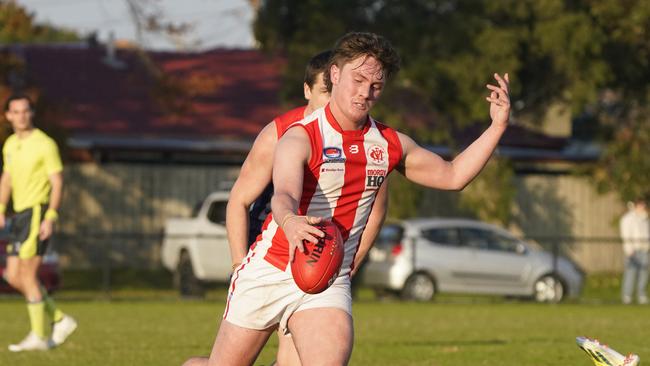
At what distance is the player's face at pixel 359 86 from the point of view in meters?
6.86

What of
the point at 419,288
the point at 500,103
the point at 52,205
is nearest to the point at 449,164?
the point at 500,103

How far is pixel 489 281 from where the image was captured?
89.7ft

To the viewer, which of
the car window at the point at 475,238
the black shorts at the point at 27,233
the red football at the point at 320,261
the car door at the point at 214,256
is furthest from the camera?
the car window at the point at 475,238

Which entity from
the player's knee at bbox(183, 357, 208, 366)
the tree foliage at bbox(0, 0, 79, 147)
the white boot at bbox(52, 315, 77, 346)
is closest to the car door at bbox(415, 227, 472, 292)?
the tree foliage at bbox(0, 0, 79, 147)

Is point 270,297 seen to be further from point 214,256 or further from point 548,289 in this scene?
point 548,289

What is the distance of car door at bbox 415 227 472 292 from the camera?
26875 millimetres

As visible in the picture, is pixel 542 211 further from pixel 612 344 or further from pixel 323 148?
pixel 323 148

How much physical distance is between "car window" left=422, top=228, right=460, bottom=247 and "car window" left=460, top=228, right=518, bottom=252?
13 cm

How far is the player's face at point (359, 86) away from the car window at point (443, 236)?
66.7 ft

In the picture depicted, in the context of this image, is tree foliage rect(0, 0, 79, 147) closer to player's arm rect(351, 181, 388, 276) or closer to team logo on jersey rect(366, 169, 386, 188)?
player's arm rect(351, 181, 388, 276)

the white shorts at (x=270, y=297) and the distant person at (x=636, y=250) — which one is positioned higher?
the white shorts at (x=270, y=297)

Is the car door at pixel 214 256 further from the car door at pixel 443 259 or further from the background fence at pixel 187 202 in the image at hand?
the background fence at pixel 187 202

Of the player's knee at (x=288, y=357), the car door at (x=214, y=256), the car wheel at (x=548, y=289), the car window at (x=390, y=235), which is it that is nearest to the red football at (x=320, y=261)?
the player's knee at (x=288, y=357)

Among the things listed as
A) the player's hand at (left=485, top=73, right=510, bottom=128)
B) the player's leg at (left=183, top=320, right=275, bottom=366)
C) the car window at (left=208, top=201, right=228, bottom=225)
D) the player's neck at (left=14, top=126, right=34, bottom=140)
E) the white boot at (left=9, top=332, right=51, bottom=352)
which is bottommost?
the car window at (left=208, top=201, right=228, bottom=225)
